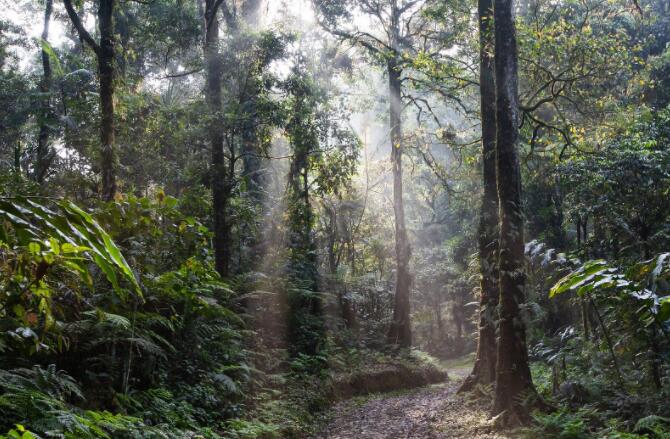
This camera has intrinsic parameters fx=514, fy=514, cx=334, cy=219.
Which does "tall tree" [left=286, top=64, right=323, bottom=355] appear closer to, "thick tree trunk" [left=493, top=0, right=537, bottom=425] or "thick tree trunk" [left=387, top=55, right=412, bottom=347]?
"thick tree trunk" [left=387, top=55, right=412, bottom=347]

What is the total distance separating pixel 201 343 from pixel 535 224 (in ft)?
61.5

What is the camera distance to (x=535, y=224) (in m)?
23.2

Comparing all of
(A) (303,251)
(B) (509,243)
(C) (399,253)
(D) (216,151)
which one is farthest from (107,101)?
(C) (399,253)

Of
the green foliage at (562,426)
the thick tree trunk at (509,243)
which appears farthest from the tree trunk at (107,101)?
the green foliage at (562,426)

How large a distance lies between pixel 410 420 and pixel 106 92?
26.9 ft

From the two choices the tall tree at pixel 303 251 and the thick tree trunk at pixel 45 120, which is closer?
the tall tree at pixel 303 251

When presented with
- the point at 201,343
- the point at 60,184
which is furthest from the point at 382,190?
the point at 201,343

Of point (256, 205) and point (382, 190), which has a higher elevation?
point (382, 190)

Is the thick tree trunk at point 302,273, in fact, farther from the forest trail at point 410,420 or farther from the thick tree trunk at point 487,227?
the thick tree trunk at point 487,227

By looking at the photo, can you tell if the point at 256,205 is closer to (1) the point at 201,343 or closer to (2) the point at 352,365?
(2) the point at 352,365

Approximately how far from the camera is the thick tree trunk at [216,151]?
12961 millimetres

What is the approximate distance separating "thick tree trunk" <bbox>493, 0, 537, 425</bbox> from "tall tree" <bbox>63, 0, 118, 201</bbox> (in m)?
6.48

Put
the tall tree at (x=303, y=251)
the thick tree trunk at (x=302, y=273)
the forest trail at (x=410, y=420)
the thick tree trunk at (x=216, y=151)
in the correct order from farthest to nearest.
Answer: the tall tree at (x=303, y=251) < the thick tree trunk at (x=302, y=273) < the thick tree trunk at (x=216, y=151) < the forest trail at (x=410, y=420)

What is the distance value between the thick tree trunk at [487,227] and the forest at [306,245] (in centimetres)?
6
